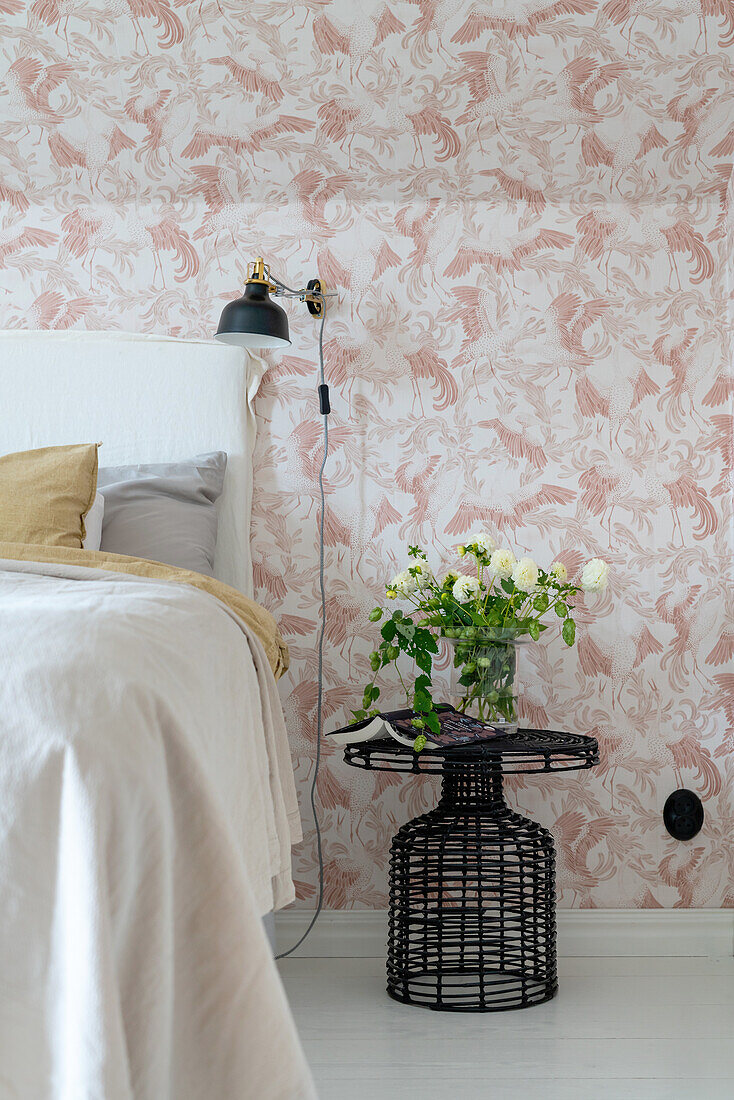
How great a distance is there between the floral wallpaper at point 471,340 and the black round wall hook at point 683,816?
0.09 feet

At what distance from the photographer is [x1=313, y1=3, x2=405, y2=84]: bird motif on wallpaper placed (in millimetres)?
2102

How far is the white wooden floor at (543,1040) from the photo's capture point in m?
1.56

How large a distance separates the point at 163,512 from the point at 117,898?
1408 mm

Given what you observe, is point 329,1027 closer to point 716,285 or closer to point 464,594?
point 464,594

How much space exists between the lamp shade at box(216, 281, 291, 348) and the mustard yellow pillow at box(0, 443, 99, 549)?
0.46 m

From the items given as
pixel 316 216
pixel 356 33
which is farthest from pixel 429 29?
pixel 316 216

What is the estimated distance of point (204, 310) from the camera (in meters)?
2.45

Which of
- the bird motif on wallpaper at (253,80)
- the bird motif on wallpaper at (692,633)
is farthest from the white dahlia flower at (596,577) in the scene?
the bird motif on wallpaper at (253,80)

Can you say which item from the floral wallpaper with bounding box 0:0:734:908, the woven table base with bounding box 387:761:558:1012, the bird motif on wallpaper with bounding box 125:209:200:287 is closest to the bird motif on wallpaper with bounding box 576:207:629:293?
the floral wallpaper with bounding box 0:0:734:908

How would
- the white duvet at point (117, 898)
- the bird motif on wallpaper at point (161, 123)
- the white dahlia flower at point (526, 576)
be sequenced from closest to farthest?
the white duvet at point (117, 898) → the white dahlia flower at point (526, 576) → the bird motif on wallpaper at point (161, 123)

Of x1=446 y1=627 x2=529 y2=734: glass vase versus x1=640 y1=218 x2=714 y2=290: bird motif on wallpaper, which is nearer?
x1=446 y1=627 x2=529 y2=734: glass vase

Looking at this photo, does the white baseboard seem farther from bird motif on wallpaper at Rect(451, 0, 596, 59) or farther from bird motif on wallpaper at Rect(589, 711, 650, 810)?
bird motif on wallpaper at Rect(451, 0, 596, 59)

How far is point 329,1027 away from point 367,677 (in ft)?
2.65

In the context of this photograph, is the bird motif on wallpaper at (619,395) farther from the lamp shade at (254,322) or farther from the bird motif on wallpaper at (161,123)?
the bird motif on wallpaper at (161,123)
